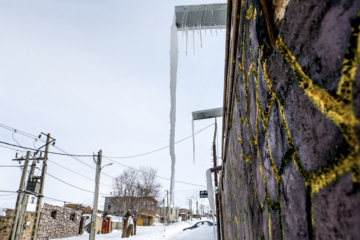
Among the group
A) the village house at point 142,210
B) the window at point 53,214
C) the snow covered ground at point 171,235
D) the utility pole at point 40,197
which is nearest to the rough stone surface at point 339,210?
the snow covered ground at point 171,235

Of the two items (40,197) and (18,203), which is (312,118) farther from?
(18,203)

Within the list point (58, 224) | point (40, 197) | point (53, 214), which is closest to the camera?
point (40, 197)

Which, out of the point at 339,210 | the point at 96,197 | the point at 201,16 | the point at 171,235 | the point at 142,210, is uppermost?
the point at 201,16

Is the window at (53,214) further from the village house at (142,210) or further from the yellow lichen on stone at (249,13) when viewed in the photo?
the yellow lichen on stone at (249,13)

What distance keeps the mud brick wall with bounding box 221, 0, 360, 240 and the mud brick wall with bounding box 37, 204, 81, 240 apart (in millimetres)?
31490

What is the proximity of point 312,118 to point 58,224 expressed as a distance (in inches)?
1404

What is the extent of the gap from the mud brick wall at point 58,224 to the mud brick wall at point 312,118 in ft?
103

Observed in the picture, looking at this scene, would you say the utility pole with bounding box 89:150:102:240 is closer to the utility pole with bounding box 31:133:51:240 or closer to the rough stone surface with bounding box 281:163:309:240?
the utility pole with bounding box 31:133:51:240

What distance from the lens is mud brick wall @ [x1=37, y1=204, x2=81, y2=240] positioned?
86.8 ft

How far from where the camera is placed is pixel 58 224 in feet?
97.5

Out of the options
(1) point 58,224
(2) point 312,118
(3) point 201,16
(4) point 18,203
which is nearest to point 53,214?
(1) point 58,224

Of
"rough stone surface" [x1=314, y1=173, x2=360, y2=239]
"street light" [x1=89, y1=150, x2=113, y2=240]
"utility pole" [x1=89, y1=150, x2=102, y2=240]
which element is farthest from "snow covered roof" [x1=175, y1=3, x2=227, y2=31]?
"utility pole" [x1=89, y1=150, x2=102, y2=240]

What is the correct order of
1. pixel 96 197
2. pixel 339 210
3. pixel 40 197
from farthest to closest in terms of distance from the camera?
pixel 40 197
pixel 96 197
pixel 339 210

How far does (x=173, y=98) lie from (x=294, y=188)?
5.06m
